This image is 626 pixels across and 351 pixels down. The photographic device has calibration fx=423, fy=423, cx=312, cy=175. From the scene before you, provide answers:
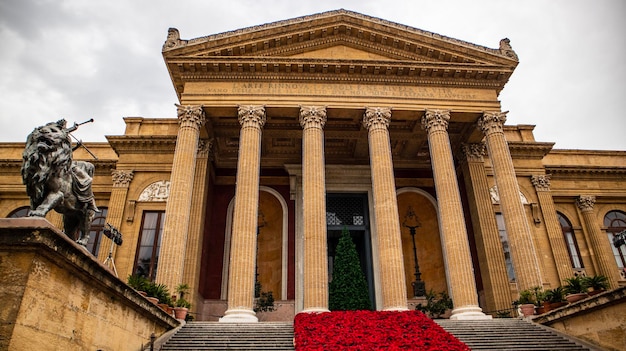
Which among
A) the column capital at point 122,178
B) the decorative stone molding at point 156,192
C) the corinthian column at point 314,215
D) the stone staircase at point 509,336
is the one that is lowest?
the stone staircase at point 509,336

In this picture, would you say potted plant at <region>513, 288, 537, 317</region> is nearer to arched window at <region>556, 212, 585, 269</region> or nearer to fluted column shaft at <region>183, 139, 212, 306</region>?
arched window at <region>556, 212, 585, 269</region>

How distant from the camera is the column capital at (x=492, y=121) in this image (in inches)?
766

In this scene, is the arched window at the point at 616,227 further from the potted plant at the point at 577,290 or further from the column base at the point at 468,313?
the potted plant at the point at 577,290

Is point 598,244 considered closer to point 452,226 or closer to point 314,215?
point 452,226

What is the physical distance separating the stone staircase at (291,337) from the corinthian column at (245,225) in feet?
4.30

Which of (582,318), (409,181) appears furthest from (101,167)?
(582,318)

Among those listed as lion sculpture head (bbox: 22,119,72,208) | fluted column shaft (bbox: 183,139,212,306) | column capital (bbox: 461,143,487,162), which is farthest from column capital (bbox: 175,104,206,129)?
column capital (bbox: 461,143,487,162)

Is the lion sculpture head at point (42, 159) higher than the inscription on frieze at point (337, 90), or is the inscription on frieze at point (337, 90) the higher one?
the inscription on frieze at point (337, 90)

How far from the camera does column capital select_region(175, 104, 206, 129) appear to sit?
61.2 feet

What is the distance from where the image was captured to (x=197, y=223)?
1958 cm

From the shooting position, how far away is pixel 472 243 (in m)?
22.0

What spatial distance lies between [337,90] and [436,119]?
15.5 ft

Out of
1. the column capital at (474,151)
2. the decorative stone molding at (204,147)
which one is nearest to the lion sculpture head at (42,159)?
the decorative stone molding at (204,147)

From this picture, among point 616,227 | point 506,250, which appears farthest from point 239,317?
point 616,227
